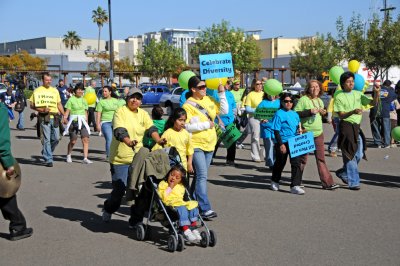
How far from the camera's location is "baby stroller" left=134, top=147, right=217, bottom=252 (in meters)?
6.11

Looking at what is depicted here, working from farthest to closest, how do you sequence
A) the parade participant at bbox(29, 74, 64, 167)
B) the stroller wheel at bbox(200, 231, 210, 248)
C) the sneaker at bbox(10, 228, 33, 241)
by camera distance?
the parade participant at bbox(29, 74, 64, 167)
the sneaker at bbox(10, 228, 33, 241)
the stroller wheel at bbox(200, 231, 210, 248)

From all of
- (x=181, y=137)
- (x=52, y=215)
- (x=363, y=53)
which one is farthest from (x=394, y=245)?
(x=363, y=53)

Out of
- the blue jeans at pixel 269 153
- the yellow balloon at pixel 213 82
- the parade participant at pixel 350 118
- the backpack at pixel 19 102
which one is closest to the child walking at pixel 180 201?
the yellow balloon at pixel 213 82

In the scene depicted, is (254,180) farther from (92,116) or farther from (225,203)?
(92,116)

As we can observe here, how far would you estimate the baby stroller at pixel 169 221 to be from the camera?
6.11 metres

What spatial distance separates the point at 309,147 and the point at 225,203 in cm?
171

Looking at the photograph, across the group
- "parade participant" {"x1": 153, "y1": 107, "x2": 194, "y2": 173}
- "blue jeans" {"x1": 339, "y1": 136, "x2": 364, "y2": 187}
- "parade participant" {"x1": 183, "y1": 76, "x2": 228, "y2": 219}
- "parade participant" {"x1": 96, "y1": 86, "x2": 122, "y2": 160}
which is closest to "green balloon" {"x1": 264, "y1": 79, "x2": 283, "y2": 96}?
"blue jeans" {"x1": 339, "y1": 136, "x2": 364, "y2": 187}

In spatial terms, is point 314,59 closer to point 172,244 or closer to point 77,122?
point 77,122

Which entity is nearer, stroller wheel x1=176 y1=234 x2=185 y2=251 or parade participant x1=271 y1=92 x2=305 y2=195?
stroller wheel x1=176 y1=234 x2=185 y2=251

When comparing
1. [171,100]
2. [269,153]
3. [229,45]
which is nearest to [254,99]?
[269,153]

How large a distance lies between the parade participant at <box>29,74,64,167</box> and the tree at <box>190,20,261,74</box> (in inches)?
1908

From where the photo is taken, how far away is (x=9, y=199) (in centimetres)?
659

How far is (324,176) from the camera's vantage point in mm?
9500

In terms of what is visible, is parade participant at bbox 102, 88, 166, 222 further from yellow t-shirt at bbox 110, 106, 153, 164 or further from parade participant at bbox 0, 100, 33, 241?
parade participant at bbox 0, 100, 33, 241
